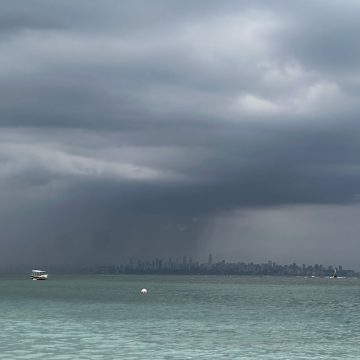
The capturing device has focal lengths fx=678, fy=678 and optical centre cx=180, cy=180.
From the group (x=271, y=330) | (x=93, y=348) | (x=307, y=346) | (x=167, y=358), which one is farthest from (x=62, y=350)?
(x=271, y=330)

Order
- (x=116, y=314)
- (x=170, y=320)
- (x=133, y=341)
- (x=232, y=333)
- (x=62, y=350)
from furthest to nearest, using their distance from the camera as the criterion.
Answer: (x=116, y=314), (x=170, y=320), (x=232, y=333), (x=133, y=341), (x=62, y=350)

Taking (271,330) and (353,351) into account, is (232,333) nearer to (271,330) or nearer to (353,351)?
(271,330)

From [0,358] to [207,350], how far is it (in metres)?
18.8

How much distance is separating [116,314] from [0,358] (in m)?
56.2

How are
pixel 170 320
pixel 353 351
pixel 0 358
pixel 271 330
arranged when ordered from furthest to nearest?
1. pixel 170 320
2. pixel 271 330
3. pixel 353 351
4. pixel 0 358

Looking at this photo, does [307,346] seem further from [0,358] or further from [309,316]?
[309,316]

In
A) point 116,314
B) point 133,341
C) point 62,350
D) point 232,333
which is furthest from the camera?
point 116,314

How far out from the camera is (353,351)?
6538 cm

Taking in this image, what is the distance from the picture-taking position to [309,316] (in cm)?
11575

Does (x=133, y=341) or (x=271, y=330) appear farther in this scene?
(x=271, y=330)

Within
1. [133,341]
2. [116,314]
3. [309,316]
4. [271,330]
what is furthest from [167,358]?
[309,316]

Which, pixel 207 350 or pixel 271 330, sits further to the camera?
pixel 271 330

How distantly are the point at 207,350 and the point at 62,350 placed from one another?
1330cm

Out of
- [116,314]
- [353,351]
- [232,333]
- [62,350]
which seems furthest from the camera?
[116,314]
